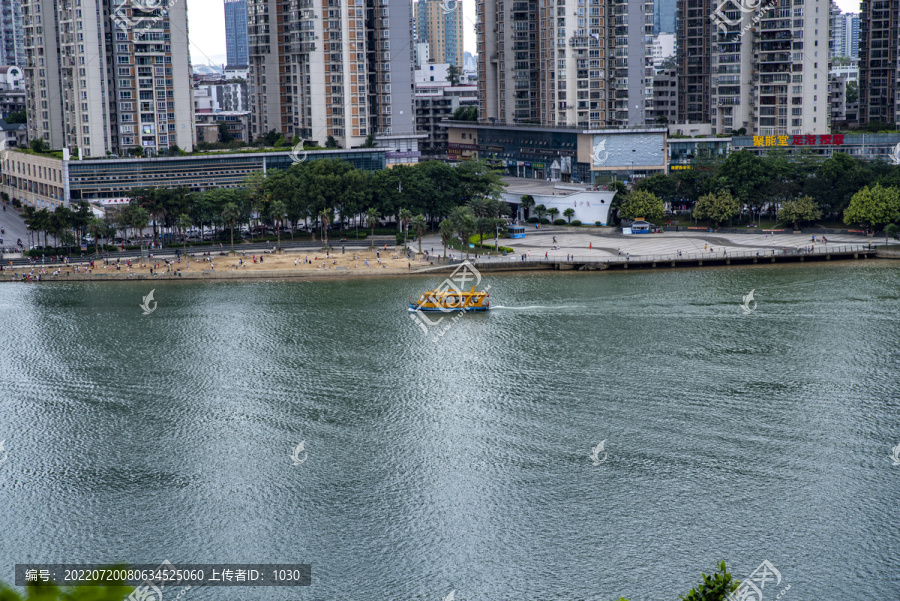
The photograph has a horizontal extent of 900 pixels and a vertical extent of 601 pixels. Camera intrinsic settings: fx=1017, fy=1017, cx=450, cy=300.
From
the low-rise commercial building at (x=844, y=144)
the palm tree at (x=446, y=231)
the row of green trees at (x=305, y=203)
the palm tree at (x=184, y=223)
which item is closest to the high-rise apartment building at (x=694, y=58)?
the low-rise commercial building at (x=844, y=144)

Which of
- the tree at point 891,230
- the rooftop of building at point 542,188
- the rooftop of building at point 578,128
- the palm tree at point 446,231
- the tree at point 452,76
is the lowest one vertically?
the tree at point 891,230

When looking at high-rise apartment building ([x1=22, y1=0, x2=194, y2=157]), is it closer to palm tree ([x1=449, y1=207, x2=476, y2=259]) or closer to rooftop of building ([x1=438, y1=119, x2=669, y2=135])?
palm tree ([x1=449, y1=207, x2=476, y2=259])

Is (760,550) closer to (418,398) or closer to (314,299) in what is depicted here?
(418,398)

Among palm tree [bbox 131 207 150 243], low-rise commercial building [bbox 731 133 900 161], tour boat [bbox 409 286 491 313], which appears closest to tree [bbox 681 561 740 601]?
tour boat [bbox 409 286 491 313]

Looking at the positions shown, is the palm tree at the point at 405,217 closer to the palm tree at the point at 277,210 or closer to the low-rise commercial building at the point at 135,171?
the palm tree at the point at 277,210

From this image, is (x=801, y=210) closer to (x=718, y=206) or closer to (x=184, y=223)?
(x=718, y=206)

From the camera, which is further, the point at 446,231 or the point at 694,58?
the point at 694,58

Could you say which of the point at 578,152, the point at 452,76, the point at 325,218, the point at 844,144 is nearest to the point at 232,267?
the point at 325,218
